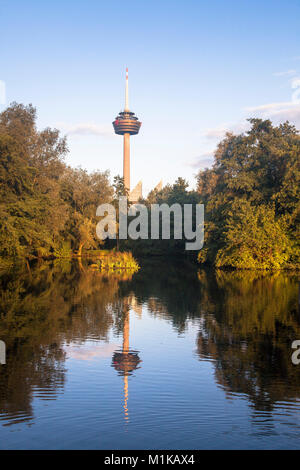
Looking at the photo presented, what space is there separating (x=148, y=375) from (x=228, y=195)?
3435 centimetres

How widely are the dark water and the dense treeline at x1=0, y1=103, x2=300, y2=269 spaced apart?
19.4 m

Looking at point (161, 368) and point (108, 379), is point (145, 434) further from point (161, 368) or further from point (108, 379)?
point (161, 368)

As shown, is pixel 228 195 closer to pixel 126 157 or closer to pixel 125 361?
pixel 125 361

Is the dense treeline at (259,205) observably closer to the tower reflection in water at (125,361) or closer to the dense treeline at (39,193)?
the dense treeline at (39,193)

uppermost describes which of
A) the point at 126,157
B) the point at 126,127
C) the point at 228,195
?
the point at 126,127

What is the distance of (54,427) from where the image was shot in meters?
6.69

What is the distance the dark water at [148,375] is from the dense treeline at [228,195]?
19379 mm

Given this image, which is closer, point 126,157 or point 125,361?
point 125,361

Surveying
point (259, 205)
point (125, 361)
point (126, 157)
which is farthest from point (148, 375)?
point (126, 157)

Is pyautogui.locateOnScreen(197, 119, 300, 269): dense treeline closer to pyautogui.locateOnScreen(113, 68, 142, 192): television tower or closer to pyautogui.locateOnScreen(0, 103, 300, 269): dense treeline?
pyautogui.locateOnScreen(0, 103, 300, 269): dense treeline

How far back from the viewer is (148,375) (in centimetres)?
938

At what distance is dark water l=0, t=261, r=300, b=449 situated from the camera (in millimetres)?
6516
